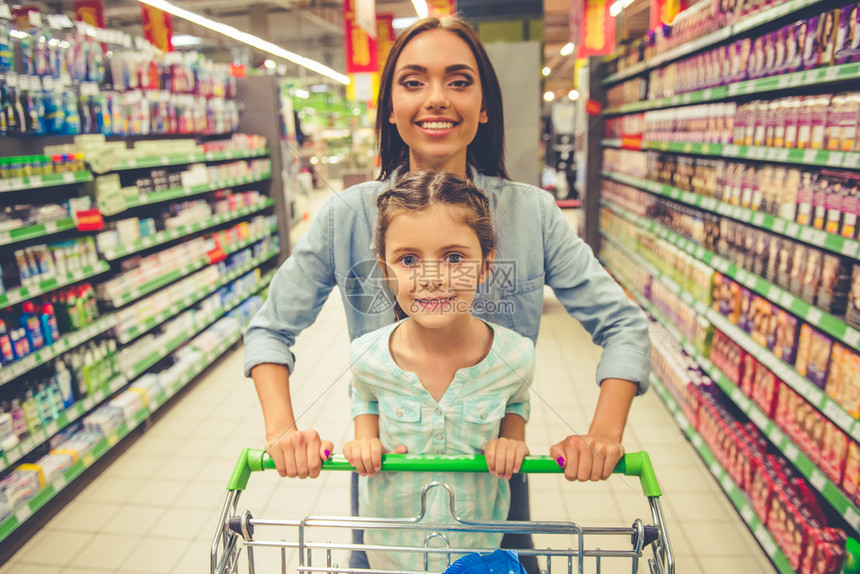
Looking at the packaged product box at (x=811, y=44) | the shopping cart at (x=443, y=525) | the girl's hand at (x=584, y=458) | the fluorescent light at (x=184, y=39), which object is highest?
the fluorescent light at (x=184, y=39)

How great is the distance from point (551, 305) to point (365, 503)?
4990mm

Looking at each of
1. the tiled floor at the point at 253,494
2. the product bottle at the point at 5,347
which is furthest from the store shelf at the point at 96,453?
the product bottle at the point at 5,347

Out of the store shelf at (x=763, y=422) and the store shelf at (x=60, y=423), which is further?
the store shelf at (x=60, y=423)

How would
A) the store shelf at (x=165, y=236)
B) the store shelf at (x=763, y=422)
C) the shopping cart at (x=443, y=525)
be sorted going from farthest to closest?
1. the store shelf at (x=165, y=236)
2. the store shelf at (x=763, y=422)
3. the shopping cart at (x=443, y=525)

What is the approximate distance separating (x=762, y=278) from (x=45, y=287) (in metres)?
3.52

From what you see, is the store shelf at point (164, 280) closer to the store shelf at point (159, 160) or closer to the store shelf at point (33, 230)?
the store shelf at point (33, 230)

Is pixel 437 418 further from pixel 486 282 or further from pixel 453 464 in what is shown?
pixel 486 282

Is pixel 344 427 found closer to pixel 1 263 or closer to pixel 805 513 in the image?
pixel 1 263

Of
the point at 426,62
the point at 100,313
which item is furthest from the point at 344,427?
the point at 426,62

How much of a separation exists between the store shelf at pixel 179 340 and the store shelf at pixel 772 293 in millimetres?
3619

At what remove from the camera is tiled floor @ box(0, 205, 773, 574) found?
100 inches

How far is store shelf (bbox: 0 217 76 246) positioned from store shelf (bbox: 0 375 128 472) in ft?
3.10

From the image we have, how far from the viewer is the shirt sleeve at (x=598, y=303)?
1241mm

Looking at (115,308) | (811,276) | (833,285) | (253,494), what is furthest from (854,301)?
(115,308)
